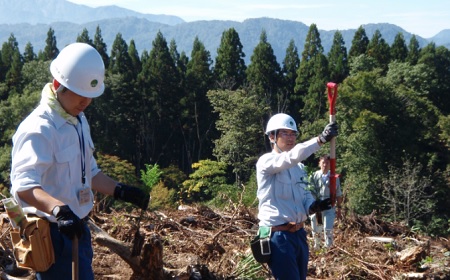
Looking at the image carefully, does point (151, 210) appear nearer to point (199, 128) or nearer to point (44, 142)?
point (44, 142)

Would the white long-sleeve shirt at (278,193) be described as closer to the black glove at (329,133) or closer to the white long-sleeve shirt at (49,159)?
the black glove at (329,133)

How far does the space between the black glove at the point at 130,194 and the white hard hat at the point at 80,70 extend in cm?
67

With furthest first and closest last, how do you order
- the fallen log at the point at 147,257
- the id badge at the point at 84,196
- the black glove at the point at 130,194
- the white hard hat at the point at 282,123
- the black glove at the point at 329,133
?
the fallen log at the point at 147,257 → the white hard hat at the point at 282,123 → the black glove at the point at 329,133 → the black glove at the point at 130,194 → the id badge at the point at 84,196

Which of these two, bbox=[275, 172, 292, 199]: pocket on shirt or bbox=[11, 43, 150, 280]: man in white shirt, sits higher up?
bbox=[11, 43, 150, 280]: man in white shirt

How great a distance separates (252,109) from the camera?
39.4 meters

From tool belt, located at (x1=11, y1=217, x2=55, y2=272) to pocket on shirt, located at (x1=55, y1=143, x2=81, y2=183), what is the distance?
24 cm

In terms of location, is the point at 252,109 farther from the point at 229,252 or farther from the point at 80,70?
the point at 80,70

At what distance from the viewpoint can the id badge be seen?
3.46 meters

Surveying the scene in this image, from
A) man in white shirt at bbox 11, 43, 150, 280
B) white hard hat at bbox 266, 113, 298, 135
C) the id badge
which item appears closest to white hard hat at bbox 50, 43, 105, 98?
man in white shirt at bbox 11, 43, 150, 280

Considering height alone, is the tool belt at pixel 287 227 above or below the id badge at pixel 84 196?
below

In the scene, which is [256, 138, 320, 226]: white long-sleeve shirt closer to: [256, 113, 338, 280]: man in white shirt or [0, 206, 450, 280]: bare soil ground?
[256, 113, 338, 280]: man in white shirt

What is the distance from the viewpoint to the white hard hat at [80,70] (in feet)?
10.9

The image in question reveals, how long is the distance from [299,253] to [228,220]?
4059 millimetres

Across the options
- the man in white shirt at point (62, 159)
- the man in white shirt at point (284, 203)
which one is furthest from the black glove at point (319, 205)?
the man in white shirt at point (62, 159)
